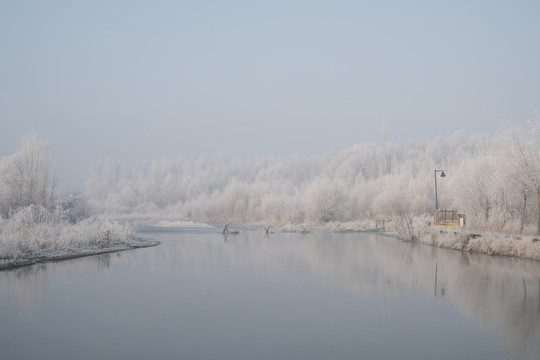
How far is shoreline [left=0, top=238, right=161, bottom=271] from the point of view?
722 inches

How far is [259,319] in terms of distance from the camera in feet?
35.0

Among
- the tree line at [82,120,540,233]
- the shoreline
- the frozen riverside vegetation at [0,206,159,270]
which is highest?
the tree line at [82,120,540,233]

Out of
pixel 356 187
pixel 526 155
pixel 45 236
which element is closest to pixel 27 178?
pixel 45 236

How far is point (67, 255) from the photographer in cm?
2150

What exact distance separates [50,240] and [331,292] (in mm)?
14786

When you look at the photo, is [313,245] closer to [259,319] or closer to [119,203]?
[259,319]

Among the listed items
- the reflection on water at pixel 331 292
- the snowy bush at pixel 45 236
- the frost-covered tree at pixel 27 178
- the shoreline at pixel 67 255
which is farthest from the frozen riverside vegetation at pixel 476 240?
the frost-covered tree at pixel 27 178

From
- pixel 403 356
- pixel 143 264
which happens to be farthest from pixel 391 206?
pixel 403 356

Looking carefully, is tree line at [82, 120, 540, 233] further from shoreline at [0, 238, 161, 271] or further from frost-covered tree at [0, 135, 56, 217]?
frost-covered tree at [0, 135, 56, 217]

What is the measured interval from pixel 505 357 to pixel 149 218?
6490 cm

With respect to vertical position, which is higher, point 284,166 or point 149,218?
point 284,166

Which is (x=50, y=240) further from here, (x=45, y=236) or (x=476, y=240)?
(x=476, y=240)

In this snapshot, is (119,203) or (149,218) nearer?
(149,218)

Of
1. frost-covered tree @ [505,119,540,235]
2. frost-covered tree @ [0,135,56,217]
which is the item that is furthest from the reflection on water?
frost-covered tree @ [0,135,56,217]
